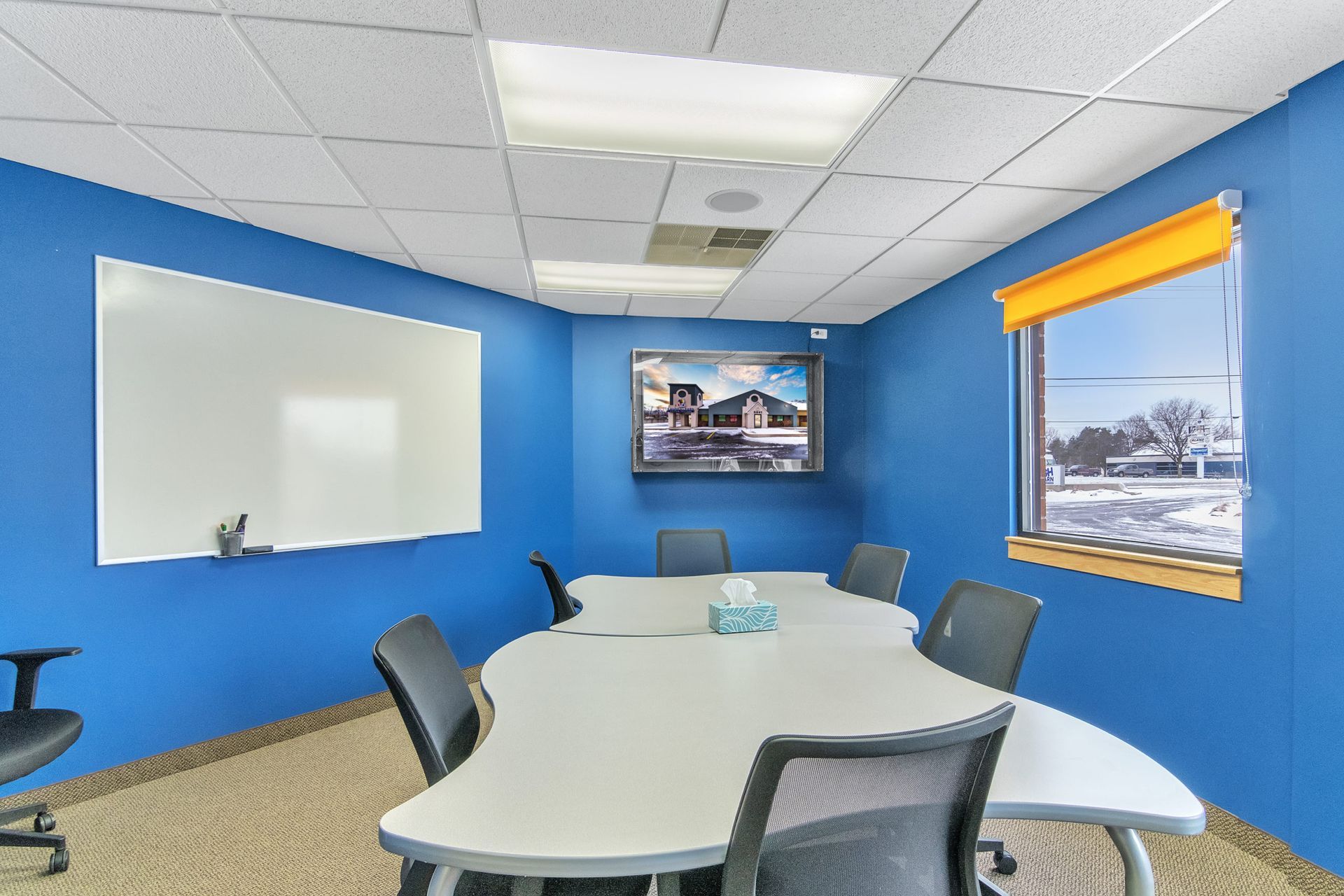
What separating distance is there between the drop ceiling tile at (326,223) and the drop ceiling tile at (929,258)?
287 centimetres

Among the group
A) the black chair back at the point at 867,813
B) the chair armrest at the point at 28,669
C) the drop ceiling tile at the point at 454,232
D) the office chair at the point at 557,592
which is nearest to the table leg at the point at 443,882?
the black chair back at the point at 867,813

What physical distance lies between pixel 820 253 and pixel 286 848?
3.75 meters

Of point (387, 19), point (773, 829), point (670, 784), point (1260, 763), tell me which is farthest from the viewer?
point (1260, 763)

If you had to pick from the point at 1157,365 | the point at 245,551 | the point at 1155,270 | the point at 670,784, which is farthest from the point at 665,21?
the point at 245,551

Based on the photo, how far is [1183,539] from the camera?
2.64m

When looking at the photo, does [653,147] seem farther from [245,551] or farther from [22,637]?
[22,637]

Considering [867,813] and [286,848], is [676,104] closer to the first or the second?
[867,813]

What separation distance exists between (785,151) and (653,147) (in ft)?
1.82

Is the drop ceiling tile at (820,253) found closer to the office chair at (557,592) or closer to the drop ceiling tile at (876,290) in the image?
the drop ceiling tile at (876,290)

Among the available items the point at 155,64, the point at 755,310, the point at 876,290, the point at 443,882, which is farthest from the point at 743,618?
the point at 755,310

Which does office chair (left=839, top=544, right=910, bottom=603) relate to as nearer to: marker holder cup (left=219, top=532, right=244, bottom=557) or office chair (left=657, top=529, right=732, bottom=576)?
office chair (left=657, top=529, right=732, bottom=576)

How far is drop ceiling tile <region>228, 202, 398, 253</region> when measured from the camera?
301 centimetres

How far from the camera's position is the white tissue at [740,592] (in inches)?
96.4

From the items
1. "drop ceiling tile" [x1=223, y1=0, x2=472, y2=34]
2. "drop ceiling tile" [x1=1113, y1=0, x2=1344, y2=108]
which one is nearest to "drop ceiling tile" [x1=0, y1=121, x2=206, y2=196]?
"drop ceiling tile" [x1=223, y1=0, x2=472, y2=34]
